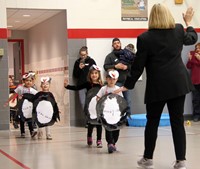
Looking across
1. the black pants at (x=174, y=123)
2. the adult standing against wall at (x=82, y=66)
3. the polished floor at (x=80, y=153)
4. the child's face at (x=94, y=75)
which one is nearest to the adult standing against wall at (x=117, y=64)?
the adult standing against wall at (x=82, y=66)

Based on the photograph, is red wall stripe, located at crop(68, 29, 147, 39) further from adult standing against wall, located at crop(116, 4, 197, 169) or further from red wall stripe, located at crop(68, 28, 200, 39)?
adult standing against wall, located at crop(116, 4, 197, 169)

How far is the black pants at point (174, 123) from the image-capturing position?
4590 millimetres

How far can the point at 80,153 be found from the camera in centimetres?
604

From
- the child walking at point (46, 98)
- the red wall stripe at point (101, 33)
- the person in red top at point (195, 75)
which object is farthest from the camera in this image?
the person in red top at point (195, 75)

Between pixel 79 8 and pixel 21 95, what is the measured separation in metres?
3.06

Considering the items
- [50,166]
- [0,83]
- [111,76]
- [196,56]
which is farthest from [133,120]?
[50,166]

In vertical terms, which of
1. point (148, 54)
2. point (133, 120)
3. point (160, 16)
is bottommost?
point (133, 120)

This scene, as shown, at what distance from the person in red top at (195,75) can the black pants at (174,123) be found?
21.2 feet

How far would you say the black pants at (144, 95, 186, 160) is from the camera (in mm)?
4590

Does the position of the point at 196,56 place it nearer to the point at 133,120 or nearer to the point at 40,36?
the point at 133,120

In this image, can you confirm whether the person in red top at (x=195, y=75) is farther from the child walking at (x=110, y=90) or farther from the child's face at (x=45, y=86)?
the child walking at (x=110, y=90)

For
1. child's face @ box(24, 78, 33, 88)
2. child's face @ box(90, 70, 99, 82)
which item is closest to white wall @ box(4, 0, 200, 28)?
child's face @ box(24, 78, 33, 88)

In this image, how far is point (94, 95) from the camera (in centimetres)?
668

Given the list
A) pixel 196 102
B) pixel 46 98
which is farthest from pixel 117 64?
pixel 46 98
